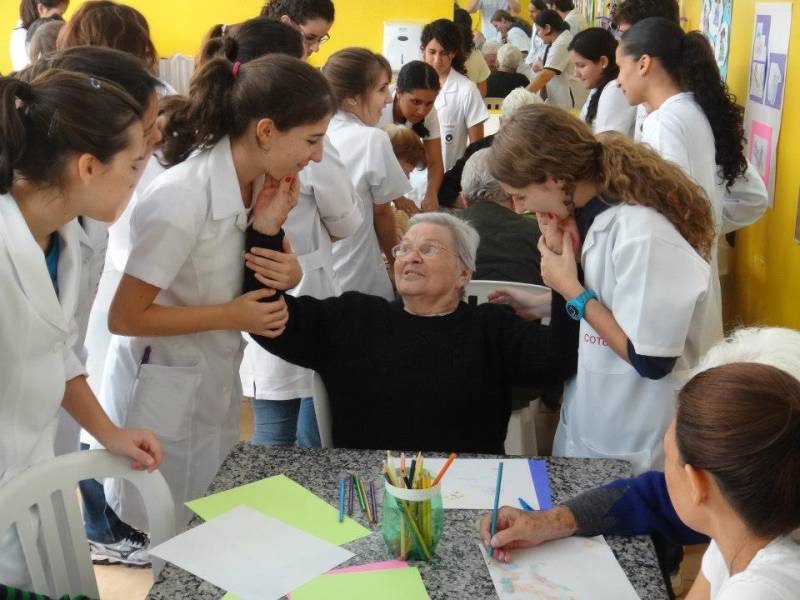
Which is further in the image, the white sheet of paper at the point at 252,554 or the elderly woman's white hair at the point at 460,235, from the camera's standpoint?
the elderly woman's white hair at the point at 460,235

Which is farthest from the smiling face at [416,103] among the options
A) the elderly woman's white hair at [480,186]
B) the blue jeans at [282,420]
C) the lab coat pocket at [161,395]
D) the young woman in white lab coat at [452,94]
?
the lab coat pocket at [161,395]

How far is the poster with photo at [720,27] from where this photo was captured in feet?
12.4

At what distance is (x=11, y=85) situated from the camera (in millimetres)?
1366

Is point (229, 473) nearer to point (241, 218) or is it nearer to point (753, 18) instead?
point (241, 218)

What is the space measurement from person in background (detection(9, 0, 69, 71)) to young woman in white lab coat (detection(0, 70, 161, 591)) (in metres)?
2.90

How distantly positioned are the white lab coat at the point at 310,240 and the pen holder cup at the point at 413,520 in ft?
3.08

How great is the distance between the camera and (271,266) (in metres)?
1.86

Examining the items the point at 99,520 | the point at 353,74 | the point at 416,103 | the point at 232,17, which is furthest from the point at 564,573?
the point at 232,17

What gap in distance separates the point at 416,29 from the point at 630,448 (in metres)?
4.73

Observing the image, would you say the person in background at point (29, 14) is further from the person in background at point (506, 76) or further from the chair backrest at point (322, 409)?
the person in background at point (506, 76)

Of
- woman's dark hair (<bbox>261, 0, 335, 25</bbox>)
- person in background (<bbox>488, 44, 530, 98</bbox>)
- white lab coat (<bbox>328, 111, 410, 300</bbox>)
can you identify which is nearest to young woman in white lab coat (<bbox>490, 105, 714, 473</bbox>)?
white lab coat (<bbox>328, 111, 410, 300</bbox>)

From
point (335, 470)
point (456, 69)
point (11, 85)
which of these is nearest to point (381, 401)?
point (335, 470)

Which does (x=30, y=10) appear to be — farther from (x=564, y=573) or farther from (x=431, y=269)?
(x=564, y=573)

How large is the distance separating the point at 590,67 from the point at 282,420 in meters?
2.49
